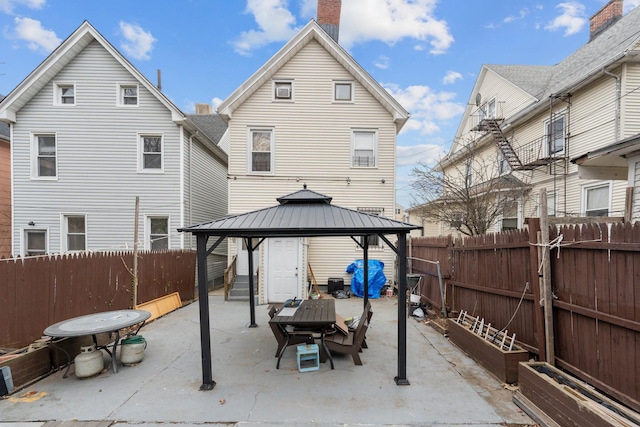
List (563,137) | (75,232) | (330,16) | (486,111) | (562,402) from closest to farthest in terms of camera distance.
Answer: (562,402), (563,137), (75,232), (330,16), (486,111)

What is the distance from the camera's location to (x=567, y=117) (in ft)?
31.8

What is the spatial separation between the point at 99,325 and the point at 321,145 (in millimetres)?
8711

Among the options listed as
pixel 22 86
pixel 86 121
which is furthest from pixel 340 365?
pixel 22 86

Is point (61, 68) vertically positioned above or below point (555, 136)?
above

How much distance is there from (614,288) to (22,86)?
16.4 meters

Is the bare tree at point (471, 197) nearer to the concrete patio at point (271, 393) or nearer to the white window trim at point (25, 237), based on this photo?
the concrete patio at point (271, 393)

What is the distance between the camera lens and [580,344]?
134 inches

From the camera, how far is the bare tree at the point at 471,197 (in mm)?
10102

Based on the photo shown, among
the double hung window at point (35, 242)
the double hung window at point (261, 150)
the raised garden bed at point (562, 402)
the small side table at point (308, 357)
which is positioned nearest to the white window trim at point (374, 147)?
the double hung window at point (261, 150)

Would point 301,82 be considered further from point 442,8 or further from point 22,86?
point 22,86

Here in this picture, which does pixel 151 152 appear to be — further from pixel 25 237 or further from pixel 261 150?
pixel 25 237

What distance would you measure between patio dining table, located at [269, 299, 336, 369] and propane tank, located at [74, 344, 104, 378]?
2.64 meters

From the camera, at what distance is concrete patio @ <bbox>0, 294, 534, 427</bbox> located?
3.33 m

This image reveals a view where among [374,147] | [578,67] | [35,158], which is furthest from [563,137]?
[35,158]
